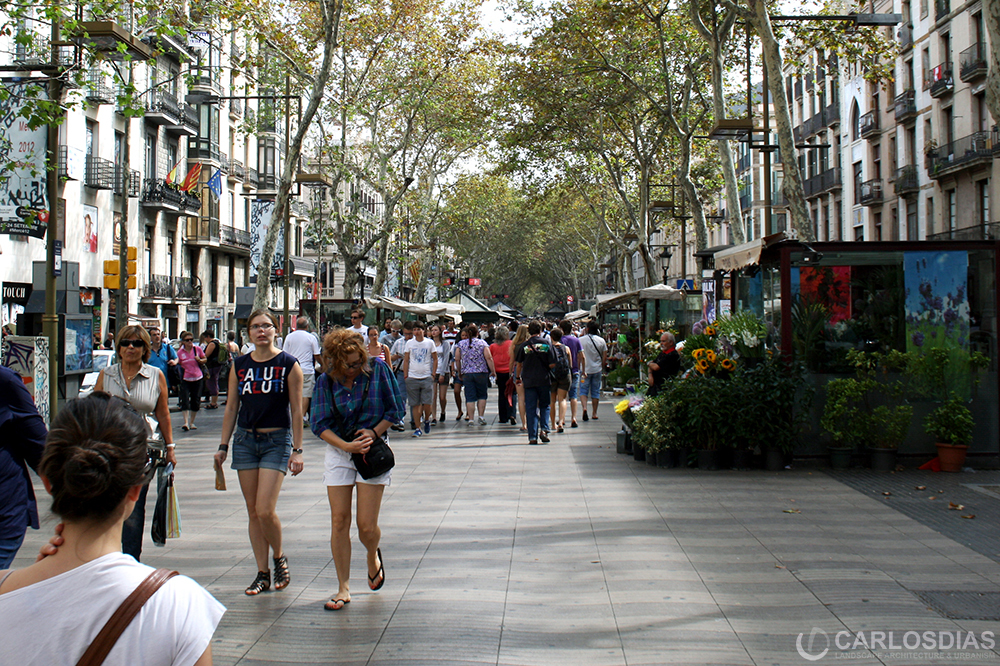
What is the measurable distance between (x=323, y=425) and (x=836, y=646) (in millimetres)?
2905

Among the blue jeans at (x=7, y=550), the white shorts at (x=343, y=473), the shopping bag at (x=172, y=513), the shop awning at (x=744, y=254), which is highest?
the shop awning at (x=744, y=254)

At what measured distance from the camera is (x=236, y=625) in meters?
4.88

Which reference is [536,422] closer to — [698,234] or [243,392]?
[243,392]

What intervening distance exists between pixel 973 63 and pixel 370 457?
108 ft

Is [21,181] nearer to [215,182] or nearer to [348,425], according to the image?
[348,425]

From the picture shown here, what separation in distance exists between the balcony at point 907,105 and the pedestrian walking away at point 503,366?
2716 cm

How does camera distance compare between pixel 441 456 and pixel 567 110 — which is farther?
pixel 567 110

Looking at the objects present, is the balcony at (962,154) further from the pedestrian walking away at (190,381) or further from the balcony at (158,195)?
the balcony at (158,195)

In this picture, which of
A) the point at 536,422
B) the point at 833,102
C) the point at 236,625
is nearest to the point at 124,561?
the point at 236,625

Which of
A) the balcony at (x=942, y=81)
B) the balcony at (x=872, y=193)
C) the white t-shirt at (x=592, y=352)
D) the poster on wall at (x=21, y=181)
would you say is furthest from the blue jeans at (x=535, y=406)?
the balcony at (x=872, y=193)

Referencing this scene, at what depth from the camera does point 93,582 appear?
181 centimetres

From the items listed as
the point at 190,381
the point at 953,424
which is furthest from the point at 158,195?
the point at 953,424

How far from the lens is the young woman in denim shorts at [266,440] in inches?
217

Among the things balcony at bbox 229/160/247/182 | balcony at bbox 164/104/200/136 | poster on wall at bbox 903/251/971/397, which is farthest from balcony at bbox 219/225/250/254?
poster on wall at bbox 903/251/971/397
